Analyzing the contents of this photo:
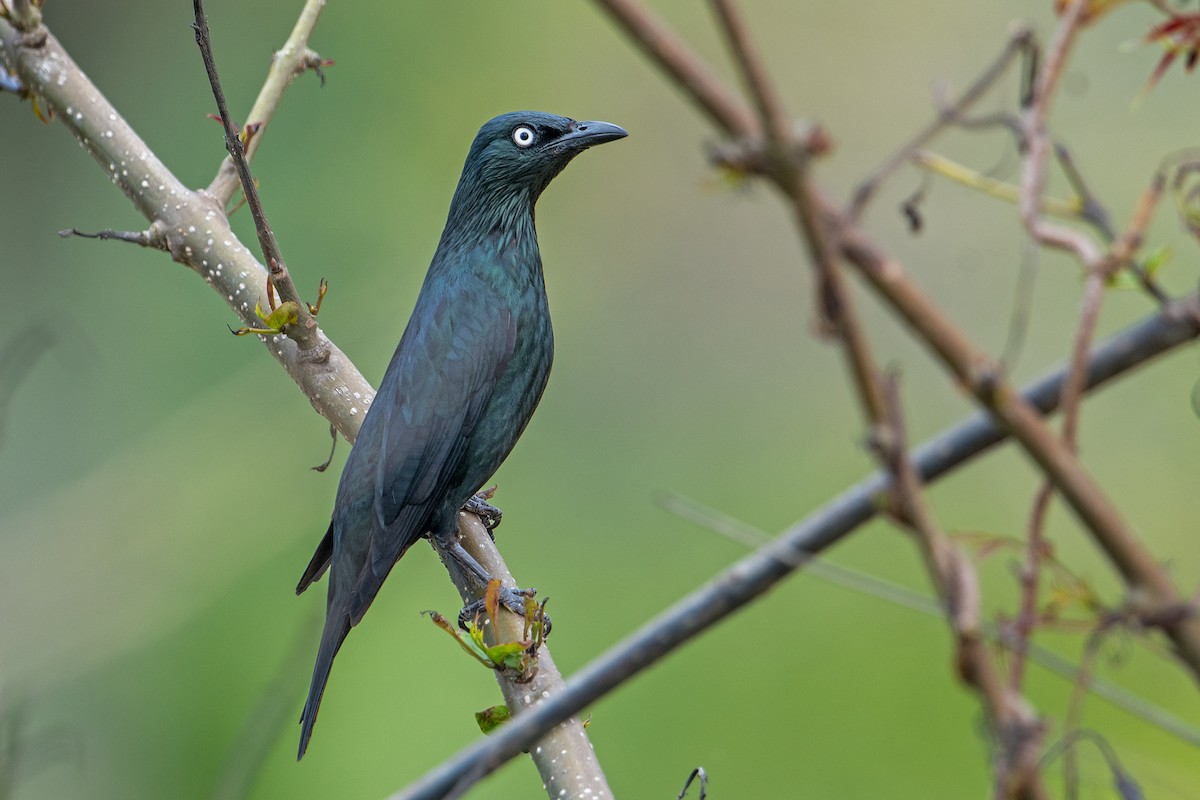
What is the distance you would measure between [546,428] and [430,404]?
265 cm

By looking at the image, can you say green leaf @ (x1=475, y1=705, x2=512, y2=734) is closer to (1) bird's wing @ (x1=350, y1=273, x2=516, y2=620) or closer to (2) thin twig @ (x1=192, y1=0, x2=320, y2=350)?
Result: (1) bird's wing @ (x1=350, y1=273, x2=516, y2=620)

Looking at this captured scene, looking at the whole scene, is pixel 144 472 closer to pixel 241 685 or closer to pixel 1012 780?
pixel 241 685

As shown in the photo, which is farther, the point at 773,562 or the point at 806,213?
the point at 773,562

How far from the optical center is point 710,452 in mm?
4871

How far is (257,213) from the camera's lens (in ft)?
5.08

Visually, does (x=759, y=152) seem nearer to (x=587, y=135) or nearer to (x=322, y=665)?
(x=322, y=665)

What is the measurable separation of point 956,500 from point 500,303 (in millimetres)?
2437

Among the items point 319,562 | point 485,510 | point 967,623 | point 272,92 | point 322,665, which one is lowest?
point 967,623

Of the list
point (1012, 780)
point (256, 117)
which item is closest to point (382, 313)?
point (256, 117)

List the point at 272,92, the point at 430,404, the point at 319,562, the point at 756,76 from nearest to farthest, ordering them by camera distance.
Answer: the point at 756,76
the point at 272,92
the point at 430,404
the point at 319,562

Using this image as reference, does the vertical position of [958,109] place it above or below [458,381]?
below

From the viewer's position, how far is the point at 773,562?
0.66m

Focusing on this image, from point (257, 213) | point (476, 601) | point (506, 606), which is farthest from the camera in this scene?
point (476, 601)

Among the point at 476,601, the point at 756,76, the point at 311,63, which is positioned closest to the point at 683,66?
the point at 756,76
